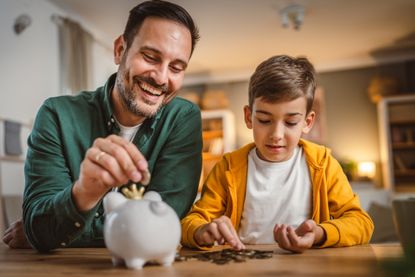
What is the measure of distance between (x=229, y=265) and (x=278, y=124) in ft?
1.89

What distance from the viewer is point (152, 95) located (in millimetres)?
1271

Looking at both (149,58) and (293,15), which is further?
(293,15)

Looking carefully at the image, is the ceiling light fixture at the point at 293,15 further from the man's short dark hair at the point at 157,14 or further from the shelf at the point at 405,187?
the man's short dark hair at the point at 157,14

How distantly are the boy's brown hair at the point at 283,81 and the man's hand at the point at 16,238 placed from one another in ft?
2.37

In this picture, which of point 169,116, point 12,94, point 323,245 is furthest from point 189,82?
point 323,245

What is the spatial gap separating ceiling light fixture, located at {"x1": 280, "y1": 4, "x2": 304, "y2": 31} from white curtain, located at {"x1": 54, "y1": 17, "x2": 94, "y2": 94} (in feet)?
7.25

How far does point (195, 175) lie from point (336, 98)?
19.6 ft

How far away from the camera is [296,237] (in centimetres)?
84

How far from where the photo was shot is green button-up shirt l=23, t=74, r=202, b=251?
1102 mm

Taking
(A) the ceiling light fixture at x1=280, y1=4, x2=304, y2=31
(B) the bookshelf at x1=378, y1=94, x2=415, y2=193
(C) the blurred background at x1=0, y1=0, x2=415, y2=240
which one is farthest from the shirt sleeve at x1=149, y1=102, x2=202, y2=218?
(B) the bookshelf at x1=378, y1=94, x2=415, y2=193

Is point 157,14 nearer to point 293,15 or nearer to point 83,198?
point 83,198

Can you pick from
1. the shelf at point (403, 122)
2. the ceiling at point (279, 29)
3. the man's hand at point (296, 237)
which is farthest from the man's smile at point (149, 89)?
the shelf at point (403, 122)

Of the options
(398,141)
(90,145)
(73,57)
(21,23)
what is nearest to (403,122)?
(398,141)

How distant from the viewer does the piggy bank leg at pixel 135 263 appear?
2.22ft
